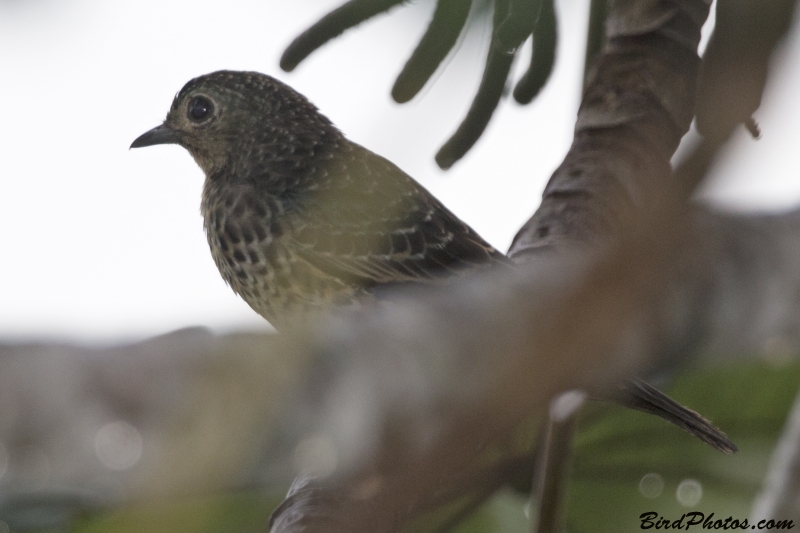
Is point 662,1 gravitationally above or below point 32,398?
below

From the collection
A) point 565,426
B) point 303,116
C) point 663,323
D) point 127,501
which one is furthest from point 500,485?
point 127,501

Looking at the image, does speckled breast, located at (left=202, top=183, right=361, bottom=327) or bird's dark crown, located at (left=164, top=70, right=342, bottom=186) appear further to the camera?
bird's dark crown, located at (left=164, top=70, right=342, bottom=186)

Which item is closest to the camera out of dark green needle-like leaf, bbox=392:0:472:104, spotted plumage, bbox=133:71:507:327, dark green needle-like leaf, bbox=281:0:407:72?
dark green needle-like leaf, bbox=392:0:472:104

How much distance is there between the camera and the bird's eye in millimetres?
4277

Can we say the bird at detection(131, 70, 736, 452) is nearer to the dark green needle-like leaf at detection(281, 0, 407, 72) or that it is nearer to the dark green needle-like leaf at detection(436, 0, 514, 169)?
the dark green needle-like leaf at detection(436, 0, 514, 169)

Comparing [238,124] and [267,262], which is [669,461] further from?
[238,124]

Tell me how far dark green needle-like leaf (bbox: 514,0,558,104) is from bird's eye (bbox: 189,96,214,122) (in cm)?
206

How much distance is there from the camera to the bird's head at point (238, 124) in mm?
4090

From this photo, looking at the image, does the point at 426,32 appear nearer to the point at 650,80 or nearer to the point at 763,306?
the point at 650,80

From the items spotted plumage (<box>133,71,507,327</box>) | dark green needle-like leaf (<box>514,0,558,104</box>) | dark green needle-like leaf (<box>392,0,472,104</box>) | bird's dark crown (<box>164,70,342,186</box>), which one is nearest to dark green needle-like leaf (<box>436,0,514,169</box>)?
dark green needle-like leaf (<box>514,0,558,104</box>)

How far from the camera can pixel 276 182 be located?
3.73m

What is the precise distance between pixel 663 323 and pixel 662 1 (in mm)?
927

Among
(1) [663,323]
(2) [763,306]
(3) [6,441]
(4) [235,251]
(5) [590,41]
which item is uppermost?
(3) [6,441]

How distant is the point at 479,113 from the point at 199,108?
7.03 feet
